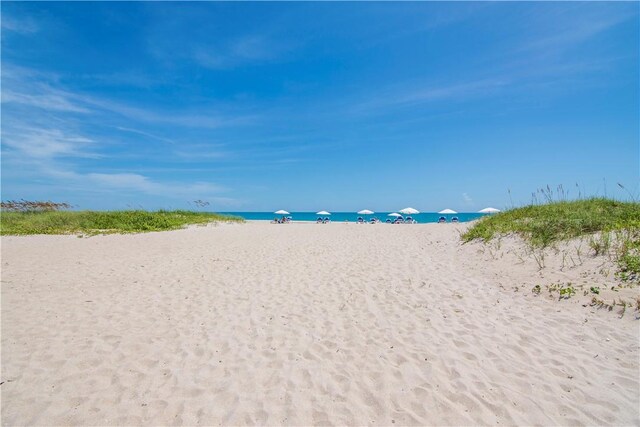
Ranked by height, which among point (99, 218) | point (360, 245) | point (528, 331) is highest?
point (99, 218)

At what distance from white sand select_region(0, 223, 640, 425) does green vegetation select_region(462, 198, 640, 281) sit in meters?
0.72

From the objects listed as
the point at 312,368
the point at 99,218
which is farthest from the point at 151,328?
the point at 99,218

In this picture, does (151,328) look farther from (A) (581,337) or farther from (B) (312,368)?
(A) (581,337)

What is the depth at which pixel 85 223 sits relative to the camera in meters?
21.7

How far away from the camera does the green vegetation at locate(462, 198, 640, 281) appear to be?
7.83 metres

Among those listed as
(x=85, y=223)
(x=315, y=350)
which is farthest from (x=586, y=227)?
(x=85, y=223)

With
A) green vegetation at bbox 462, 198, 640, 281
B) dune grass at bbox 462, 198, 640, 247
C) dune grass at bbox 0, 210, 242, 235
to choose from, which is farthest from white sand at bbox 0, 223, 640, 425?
dune grass at bbox 0, 210, 242, 235

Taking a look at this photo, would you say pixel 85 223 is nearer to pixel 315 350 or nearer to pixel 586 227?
pixel 315 350

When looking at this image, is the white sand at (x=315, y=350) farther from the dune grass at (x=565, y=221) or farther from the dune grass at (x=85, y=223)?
the dune grass at (x=85, y=223)

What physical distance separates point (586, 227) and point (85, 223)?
28.1m

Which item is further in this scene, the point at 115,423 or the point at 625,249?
the point at 625,249

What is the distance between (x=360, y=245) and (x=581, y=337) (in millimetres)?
10750

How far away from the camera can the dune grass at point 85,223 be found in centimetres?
1972

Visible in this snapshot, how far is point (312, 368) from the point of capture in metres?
4.49
